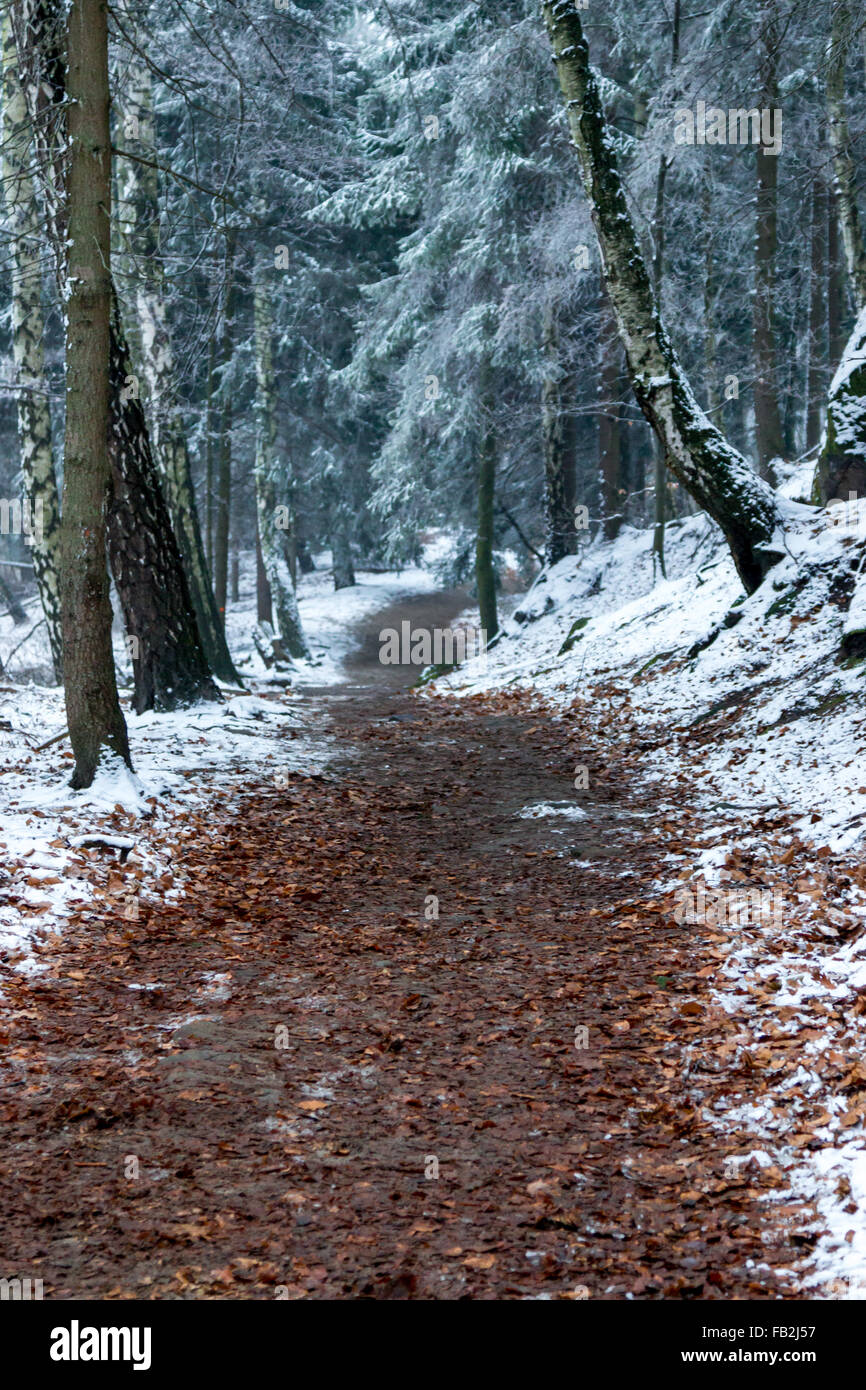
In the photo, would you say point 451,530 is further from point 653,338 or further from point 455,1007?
point 455,1007

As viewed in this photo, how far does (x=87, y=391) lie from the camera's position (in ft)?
23.8

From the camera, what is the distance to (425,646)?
29.1 meters

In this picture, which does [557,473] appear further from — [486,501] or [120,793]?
[120,793]

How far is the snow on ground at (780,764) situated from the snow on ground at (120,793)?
347 cm

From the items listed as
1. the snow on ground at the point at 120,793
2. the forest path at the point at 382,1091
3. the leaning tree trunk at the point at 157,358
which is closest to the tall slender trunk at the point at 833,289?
the leaning tree trunk at the point at 157,358

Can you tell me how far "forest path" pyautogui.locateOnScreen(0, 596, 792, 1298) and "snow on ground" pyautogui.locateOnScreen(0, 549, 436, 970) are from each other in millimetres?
286

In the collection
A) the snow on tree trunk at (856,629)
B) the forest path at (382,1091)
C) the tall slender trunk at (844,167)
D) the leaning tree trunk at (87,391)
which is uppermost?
the tall slender trunk at (844,167)

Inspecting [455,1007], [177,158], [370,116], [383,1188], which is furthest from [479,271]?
[383,1188]

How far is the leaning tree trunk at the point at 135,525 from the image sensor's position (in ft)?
27.8

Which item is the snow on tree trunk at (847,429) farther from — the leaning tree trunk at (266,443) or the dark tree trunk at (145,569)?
the leaning tree trunk at (266,443)

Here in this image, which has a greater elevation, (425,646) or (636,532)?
(636,532)

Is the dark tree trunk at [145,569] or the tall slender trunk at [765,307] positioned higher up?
the tall slender trunk at [765,307]

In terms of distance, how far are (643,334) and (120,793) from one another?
22.8 feet
